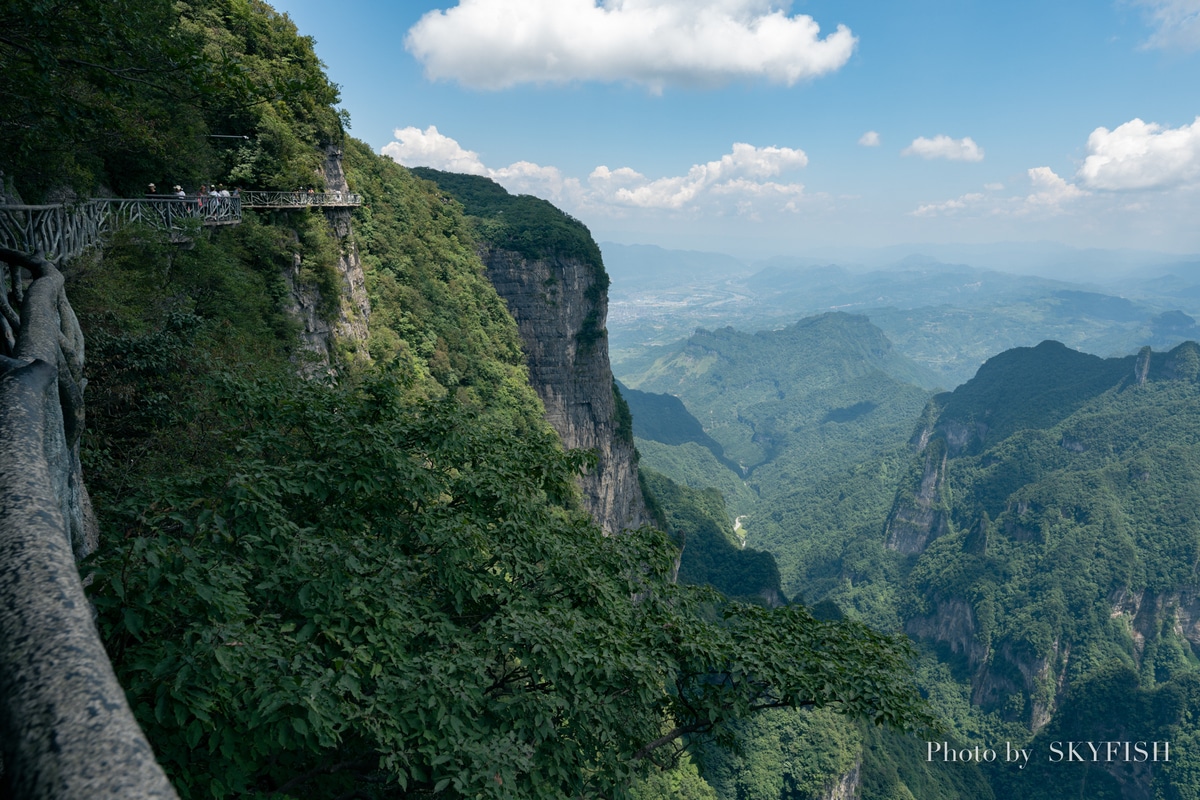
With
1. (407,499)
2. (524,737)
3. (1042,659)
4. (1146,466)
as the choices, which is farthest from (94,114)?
(1146,466)

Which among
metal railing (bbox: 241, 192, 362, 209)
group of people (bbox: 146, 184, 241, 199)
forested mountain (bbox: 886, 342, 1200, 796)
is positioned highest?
metal railing (bbox: 241, 192, 362, 209)

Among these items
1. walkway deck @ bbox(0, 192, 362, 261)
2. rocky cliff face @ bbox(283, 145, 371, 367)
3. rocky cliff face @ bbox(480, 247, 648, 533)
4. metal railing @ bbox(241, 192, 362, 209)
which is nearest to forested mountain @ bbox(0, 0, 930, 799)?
walkway deck @ bbox(0, 192, 362, 261)

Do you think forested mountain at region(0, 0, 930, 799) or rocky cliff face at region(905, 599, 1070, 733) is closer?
forested mountain at region(0, 0, 930, 799)

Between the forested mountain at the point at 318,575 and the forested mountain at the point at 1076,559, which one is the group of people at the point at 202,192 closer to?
the forested mountain at the point at 318,575

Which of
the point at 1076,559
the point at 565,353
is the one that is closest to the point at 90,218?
the point at 565,353

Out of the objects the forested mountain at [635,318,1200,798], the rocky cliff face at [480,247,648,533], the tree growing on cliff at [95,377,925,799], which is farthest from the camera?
the forested mountain at [635,318,1200,798]

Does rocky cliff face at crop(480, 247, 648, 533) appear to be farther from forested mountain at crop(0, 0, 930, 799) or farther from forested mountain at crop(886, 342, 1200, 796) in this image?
forested mountain at crop(886, 342, 1200, 796)

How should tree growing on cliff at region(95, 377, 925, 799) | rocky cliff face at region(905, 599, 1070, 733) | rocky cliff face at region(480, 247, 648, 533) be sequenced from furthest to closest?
rocky cliff face at region(905, 599, 1070, 733) < rocky cliff face at region(480, 247, 648, 533) < tree growing on cliff at region(95, 377, 925, 799)
